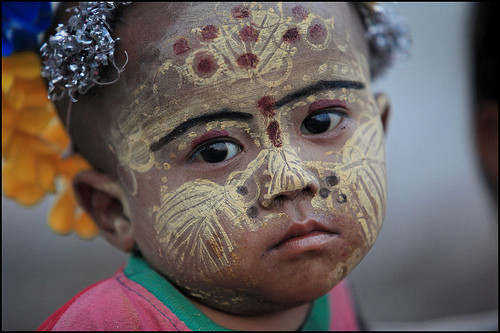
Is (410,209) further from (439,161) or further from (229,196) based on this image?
(229,196)

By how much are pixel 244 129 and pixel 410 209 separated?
7.52ft

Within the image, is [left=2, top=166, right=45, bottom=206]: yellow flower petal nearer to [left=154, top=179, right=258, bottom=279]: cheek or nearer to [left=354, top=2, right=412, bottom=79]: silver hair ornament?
[left=154, top=179, right=258, bottom=279]: cheek

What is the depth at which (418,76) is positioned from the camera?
11.2 ft

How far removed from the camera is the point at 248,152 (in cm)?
117

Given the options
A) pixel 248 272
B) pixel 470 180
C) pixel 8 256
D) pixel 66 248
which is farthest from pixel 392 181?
pixel 248 272

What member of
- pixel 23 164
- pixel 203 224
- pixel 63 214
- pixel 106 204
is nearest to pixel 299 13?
pixel 203 224

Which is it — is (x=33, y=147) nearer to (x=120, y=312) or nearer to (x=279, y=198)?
(x=120, y=312)

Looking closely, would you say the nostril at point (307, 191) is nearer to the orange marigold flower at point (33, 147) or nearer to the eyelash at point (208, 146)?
the eyelash at point (208, 146)

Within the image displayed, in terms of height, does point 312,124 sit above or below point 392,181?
below

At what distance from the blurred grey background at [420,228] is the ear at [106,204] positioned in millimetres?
1257

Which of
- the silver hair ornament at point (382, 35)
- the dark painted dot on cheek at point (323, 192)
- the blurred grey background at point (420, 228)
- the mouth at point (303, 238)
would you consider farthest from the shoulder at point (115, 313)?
the blurred grey background at point (420, 228)

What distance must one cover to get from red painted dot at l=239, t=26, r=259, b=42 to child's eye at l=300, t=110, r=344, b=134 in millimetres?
205

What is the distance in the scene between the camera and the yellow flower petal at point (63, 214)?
1.77 m

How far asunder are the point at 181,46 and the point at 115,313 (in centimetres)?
58
